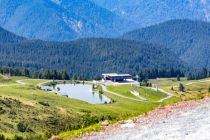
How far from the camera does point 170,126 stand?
23297 millimetres

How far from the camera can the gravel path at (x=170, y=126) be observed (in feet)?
70.0

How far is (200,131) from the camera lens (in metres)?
21.2

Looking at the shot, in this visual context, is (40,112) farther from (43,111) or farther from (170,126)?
(170,126)

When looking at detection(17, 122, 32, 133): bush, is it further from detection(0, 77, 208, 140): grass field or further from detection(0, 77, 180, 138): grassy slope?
detection(0, 77, 180, 138): grassy slope

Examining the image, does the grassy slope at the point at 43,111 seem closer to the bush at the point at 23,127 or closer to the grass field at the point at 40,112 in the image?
the grass field at the point at 40,112

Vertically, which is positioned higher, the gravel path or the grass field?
the gravel path

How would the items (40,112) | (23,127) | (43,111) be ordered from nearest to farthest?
(23,127)
(40,112)
(43,111)

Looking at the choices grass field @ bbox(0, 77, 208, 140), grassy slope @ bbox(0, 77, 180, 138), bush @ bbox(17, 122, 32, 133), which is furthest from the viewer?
grassy slope @ bbox(0, 77, 180, 138)

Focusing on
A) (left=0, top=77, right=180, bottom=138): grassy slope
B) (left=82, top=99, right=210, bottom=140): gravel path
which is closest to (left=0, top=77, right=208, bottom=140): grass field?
(left=0, top=77, right=180, bottom=138): grassy slope

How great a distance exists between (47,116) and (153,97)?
86594 millimetres

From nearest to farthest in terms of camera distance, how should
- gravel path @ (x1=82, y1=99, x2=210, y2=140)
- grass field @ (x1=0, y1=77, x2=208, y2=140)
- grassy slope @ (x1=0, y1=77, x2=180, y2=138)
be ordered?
gravel path @ (x1=82, y1=99, x2=210, y2=140) → grass field @ (x1=0, y1=77, x2=208, y2=140) → grassy slope @ (x1=0, y1=77, x2=180, y2=138)

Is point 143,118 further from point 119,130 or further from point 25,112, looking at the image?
point 25,112

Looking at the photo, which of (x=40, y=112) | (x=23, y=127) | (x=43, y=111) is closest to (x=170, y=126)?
(x=23, y=127)

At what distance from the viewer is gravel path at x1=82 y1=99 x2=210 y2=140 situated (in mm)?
21344
